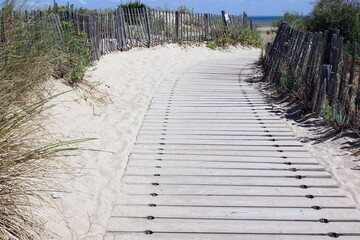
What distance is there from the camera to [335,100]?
19.3 ft

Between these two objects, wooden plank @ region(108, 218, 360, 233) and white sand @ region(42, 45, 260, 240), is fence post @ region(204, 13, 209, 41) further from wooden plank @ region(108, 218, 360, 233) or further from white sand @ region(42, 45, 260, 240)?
wooden plank @ region(108, 218, 360, 233)

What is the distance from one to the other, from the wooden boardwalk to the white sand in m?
0.16

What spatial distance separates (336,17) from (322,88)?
33.9 feet

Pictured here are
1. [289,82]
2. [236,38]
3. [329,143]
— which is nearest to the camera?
[329,143]

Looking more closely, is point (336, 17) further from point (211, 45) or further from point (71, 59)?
point (71, 59)

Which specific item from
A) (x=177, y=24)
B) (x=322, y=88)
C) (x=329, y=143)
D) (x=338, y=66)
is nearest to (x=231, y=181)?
(x=329, y=143)

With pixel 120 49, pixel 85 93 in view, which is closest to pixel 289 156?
pixel 85 93

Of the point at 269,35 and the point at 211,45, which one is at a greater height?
the point at 211,45

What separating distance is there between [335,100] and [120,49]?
7.91 metres

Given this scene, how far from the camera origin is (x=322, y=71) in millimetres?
6062

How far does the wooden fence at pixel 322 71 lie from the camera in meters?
5.66

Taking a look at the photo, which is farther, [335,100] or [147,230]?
[335,100]

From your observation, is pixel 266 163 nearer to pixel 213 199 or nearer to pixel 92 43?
pixel 213 199

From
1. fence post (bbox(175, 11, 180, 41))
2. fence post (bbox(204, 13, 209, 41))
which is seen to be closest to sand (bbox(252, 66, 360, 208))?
fence post (bbox(175, 11, 180, 41))
